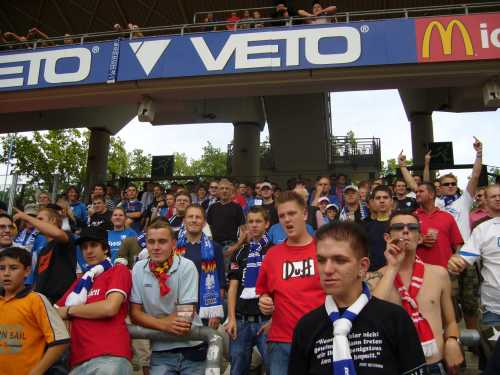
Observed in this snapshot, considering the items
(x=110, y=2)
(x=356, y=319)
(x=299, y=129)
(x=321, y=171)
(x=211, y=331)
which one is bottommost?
(x=211, y=331)

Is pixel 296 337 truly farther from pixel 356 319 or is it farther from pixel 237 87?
pixel 237 87

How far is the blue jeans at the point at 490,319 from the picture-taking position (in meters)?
3.26

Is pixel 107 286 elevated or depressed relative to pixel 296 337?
elevated

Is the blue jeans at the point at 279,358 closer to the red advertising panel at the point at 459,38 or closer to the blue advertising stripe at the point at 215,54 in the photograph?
the blue advertising stripe at the point at 215,54

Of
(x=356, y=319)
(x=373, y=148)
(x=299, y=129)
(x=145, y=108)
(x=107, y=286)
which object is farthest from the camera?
(x=373, y=148)

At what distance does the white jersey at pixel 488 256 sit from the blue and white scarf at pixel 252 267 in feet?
5.93

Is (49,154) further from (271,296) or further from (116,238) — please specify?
(271,296)

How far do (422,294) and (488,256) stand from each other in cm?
118

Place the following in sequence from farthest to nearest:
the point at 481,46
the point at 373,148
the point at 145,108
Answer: the point at 373,148, the point at 145,108, the point at 481,46

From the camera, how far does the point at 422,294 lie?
2.68 metres

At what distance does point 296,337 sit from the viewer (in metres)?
1.91

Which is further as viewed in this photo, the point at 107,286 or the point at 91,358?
the point at 107,286

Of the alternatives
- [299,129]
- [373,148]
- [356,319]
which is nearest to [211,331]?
[356,319]

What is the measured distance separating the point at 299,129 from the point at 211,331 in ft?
46.1
